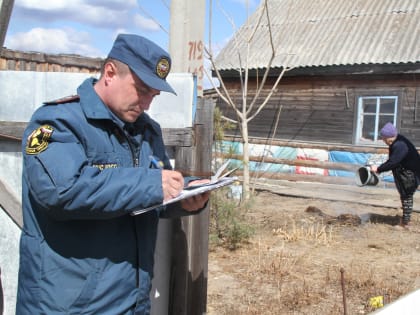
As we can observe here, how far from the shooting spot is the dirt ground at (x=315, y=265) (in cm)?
443

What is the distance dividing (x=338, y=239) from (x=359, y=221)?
1.42 m

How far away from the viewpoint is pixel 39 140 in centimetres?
163

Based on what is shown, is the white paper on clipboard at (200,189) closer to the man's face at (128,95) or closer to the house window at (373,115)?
the man's face at (128,95)

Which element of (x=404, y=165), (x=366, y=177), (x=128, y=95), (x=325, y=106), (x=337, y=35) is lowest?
(x=366, y=177)

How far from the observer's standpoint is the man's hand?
1.70 m

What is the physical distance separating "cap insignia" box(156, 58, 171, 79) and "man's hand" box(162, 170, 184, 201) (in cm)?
38

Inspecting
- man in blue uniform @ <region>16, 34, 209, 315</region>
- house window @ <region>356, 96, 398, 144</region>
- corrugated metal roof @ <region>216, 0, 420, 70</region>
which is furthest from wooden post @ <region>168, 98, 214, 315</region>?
house window @ <region>356, 96, 398, 144</region>

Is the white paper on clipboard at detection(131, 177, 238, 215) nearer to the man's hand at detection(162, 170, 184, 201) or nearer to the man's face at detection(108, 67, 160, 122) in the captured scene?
the man's hand at detection(162, 170, 184, 201)

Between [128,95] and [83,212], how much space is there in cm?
45

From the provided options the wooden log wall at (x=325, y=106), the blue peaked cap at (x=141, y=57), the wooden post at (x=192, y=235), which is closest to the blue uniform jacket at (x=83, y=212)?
the blue peaked cap at (x=141, y=57)

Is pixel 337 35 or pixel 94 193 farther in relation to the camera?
pixel 337 35

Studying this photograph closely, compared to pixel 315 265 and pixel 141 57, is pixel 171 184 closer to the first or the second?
pixel 141 57

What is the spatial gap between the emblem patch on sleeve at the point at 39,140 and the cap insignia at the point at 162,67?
17.3 inches

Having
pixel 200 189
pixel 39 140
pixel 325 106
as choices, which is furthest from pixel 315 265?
pixel 325 106
